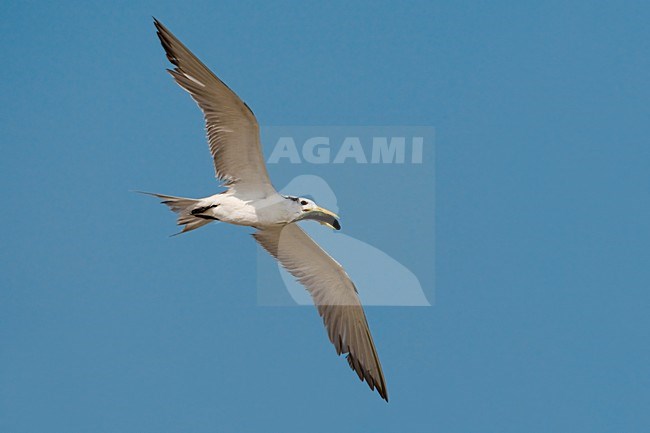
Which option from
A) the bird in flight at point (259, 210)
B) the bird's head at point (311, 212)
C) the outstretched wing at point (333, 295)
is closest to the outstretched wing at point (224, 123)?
the bird in flight at point (259, 210)

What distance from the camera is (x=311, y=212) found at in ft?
24.0

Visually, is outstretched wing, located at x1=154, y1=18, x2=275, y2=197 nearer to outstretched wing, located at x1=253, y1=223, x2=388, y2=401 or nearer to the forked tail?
the forked tail

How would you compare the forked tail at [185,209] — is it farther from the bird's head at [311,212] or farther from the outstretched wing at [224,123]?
the bird's head at [311,212]

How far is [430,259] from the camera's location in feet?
27.7

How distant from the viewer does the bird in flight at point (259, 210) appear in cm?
719

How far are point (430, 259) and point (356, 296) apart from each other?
64 centimetres

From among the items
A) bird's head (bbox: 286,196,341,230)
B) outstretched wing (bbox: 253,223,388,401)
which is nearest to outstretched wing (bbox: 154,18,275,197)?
bird's head (bbox: 286,196,341,230)

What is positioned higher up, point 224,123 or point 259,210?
point 224,123

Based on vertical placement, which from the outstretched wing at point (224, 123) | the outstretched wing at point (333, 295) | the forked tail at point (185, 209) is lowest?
the outstretched wing at point (333, 295)

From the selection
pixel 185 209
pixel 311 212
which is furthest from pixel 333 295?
pixel 185 209

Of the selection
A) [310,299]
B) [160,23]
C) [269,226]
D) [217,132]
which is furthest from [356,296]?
[160,23]

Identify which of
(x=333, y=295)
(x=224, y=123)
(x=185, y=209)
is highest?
(x=224, y=123)

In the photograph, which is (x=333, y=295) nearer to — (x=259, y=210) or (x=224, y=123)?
(x=259, y=210)

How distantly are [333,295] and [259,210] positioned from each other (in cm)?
98
